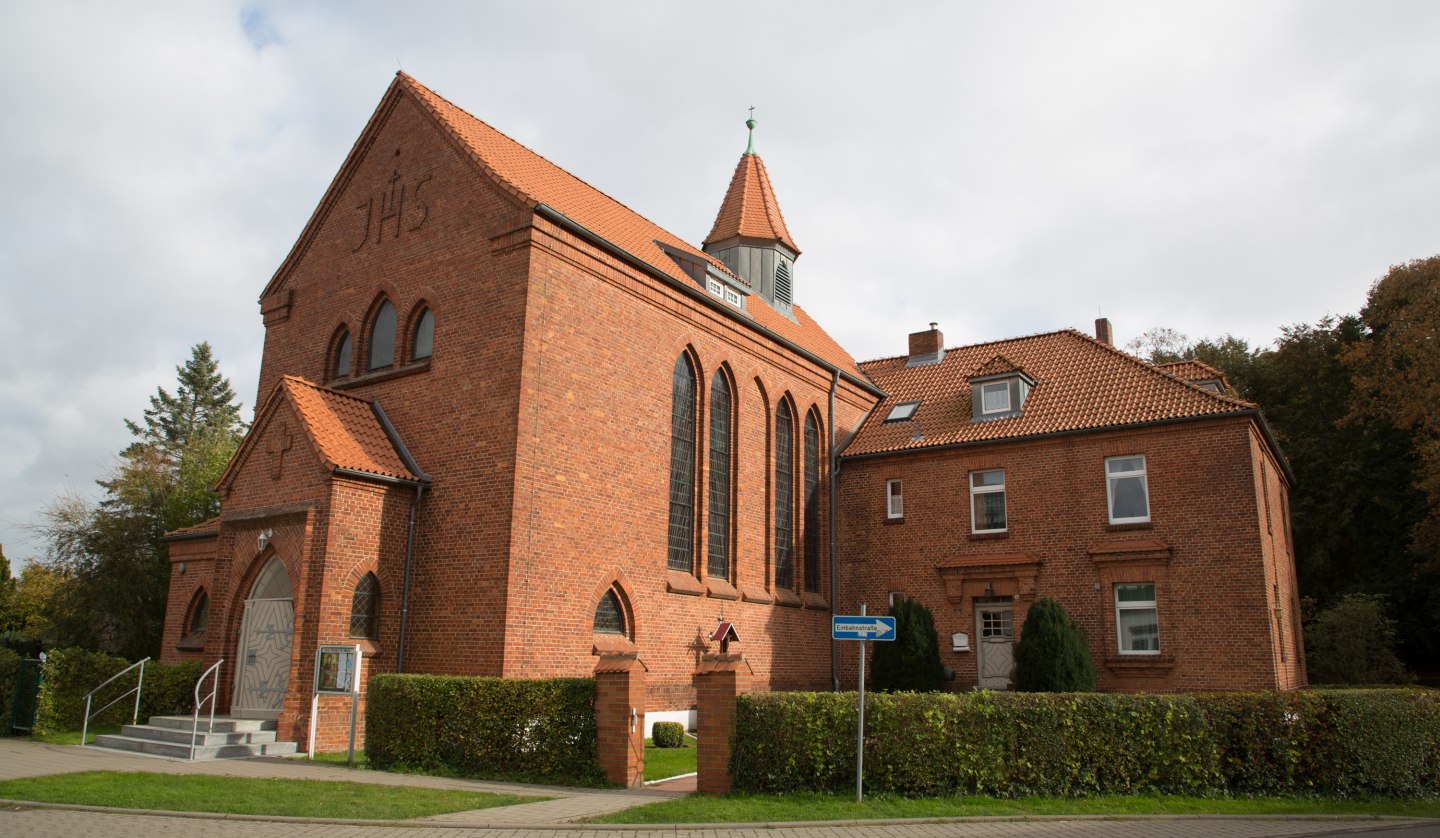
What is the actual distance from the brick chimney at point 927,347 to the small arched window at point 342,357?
16.0 m

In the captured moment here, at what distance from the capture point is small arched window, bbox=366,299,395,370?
1966 centimetres

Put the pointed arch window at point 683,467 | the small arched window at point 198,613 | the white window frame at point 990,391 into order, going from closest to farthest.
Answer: the pointed arch window at point 683,467 < the small arched window at point 198,613 < the white window frame at point 990,391

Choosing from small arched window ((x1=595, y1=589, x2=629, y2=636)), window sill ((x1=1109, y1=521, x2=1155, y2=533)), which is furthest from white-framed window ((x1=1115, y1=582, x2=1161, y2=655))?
small arched window ((x1=595, y1=589, x2=629, y2=636))

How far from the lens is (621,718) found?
489 inches

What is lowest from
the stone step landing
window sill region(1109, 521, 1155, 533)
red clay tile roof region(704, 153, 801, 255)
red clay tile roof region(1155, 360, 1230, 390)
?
the stone step landing

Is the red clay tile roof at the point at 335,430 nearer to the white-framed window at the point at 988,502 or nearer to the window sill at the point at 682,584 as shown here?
the window sill at the point at 682,584

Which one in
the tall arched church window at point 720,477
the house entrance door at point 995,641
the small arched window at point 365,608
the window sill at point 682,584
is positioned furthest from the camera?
the house entrance door at point 995,641

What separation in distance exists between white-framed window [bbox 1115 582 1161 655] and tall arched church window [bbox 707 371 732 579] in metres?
8.37

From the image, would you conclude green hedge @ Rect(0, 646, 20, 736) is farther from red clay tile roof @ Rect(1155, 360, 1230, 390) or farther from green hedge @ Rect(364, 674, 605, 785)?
red clay tile roof @ Rect(1155, 360, 1230, 390)

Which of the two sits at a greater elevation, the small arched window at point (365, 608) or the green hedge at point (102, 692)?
the small arched window at point (365, 608)

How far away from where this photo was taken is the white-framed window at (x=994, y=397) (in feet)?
81.0

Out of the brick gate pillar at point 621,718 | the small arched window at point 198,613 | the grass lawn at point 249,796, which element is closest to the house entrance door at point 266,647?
the grass lawn at point 249,796

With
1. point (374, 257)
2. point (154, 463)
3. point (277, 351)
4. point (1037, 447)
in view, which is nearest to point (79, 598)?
point (154, 463)

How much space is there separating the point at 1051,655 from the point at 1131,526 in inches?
168
